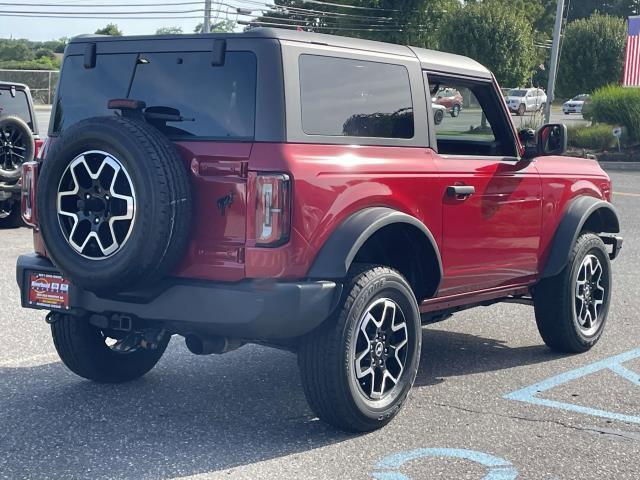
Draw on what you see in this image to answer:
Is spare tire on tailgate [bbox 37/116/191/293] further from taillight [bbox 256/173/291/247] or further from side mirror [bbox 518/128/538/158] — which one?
side mirror [bbox 518/128/538/158]

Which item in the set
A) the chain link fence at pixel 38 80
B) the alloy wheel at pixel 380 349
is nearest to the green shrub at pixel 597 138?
the alloy wheel at pixel 380 349

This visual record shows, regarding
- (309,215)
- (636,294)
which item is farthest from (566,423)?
(636,294)

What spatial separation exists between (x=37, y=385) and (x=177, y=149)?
1.88 metres

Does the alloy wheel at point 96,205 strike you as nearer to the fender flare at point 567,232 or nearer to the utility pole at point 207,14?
the fender flare at point 567,232

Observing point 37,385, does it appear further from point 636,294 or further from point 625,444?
point 636,294

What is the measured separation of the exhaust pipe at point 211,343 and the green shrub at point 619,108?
26.0 metres

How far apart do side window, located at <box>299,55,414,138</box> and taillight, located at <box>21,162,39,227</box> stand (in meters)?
1.54

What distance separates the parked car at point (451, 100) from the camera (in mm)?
6125

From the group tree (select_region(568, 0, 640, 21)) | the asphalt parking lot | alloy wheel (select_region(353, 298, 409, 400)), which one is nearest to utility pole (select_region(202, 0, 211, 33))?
the asphalt parking lot

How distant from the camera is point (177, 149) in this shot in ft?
16.2

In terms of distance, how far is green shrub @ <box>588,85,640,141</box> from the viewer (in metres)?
29.2

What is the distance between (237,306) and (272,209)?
0.47 m

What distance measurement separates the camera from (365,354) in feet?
16.9

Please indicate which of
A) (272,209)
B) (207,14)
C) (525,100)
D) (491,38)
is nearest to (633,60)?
(491,38)
